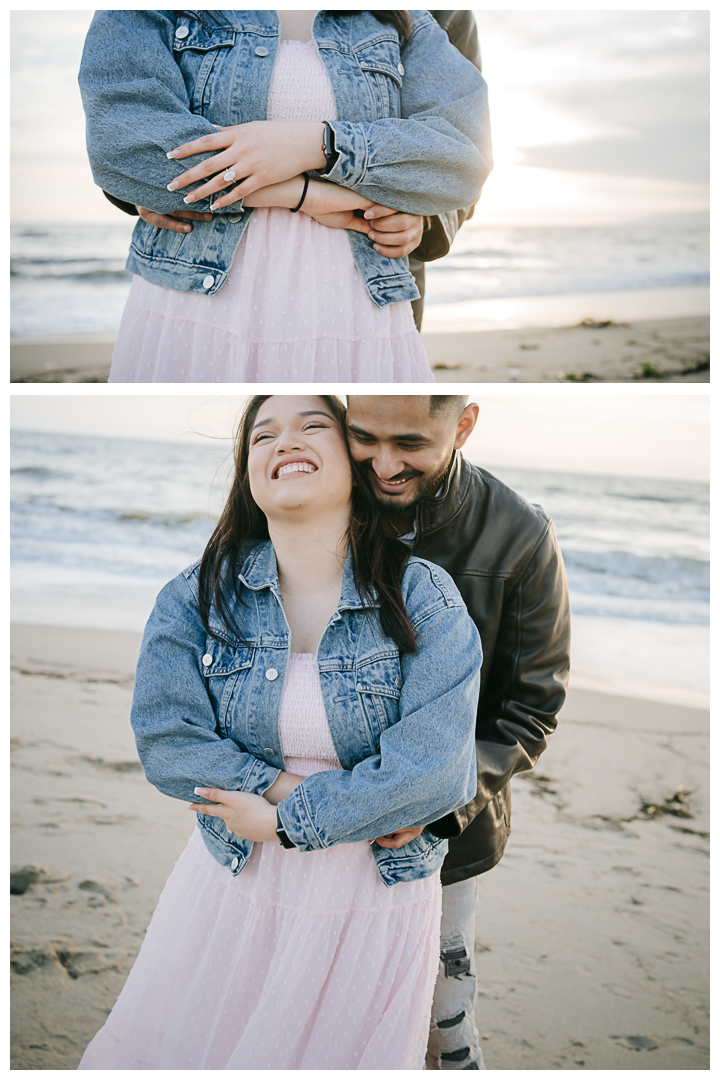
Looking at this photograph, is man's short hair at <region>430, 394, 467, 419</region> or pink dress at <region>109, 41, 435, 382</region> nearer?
pink dress at <region>109, 41, 435, 382</region>

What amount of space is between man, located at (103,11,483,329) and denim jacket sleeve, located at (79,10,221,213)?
45mm

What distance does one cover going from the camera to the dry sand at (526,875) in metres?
2.44

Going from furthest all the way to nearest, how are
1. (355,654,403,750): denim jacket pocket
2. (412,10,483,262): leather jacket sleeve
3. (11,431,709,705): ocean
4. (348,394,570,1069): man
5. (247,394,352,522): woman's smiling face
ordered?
(11,431,709,705): ocean → (348,394,570,1069): man → (412,10,483,262): leather jacket sleeve → (247,394,352,522): woman's smiling face → (355,654,403,750): denim jacket pocket

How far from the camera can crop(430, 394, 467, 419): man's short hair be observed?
1.90 meters

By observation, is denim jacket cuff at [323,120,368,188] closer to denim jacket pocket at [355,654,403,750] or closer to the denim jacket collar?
the denim jacket collar

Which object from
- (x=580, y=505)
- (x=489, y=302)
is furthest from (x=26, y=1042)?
(x=489, y=302)

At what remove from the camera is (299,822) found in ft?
4.88

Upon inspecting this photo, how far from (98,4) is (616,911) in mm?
3082

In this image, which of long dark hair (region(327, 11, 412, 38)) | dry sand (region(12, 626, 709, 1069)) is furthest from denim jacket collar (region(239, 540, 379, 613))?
dry sand (region(12, 626, 709, 1069))

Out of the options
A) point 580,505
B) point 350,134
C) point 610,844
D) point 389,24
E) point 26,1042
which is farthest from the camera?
point 580,505

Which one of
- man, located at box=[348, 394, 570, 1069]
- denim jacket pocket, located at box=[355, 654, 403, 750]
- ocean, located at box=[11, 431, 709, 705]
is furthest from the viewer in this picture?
ocean, located at box=[11, 431, 709, 705]

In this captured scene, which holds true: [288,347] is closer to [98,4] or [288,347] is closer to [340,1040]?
[98,4]

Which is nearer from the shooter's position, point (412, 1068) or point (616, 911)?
point (412, 1068)

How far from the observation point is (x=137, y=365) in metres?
1.75
